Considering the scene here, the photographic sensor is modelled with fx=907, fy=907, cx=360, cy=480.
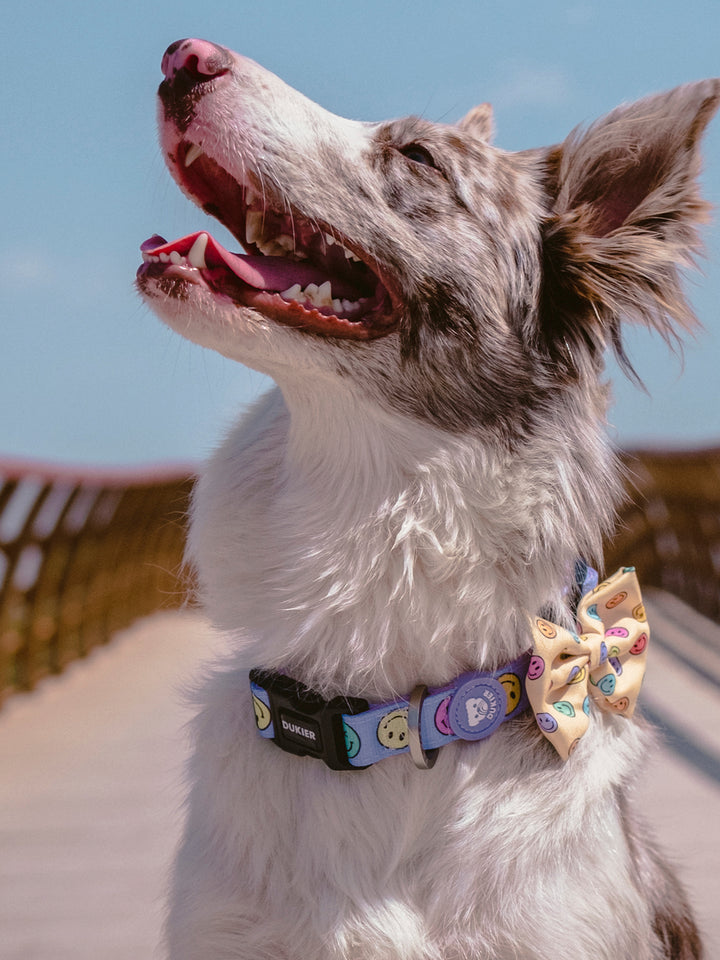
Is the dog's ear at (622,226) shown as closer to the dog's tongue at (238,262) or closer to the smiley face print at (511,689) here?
the dog's tongue at (238,262)

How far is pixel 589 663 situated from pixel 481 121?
172 centimetres

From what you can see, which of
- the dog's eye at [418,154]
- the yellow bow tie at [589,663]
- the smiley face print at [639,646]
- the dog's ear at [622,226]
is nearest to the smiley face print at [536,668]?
the yellow bow tie at [589,663]

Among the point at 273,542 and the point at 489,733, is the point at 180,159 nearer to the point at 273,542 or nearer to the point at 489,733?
the point at 273,542

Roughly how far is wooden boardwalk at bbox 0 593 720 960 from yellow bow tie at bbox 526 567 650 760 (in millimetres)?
290

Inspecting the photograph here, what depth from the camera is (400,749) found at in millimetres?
1753

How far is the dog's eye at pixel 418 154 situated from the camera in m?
2.02

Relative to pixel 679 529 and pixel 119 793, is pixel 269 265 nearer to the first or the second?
pixel 119 793

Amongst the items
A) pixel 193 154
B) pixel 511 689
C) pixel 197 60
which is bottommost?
pixel 511 689

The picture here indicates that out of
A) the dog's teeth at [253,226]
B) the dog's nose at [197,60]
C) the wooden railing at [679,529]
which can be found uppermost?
the dog's nose at [197,60]

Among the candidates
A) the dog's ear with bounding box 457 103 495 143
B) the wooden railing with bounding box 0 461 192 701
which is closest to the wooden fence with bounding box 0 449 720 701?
the wooden railing with bounding box 0 461 192 701

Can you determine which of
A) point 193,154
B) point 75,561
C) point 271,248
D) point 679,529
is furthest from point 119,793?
point 679,529

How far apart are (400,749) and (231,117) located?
4.11ft

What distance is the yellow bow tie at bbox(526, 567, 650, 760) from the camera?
1.76 metres

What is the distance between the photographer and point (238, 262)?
5.72ft
